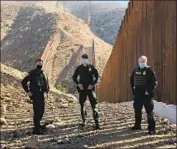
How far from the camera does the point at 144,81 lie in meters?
10.4

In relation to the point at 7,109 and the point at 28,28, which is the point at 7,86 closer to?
the point at 7,109

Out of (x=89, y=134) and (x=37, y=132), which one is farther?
(x=37, y=132)

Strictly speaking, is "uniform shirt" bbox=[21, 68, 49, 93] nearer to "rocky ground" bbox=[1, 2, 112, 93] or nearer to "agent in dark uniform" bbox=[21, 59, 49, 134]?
"agent in dark uniform" bbox=[21, 59, 49, 134]

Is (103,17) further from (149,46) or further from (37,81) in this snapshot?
(37,81)

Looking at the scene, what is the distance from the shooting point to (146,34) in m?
14.4

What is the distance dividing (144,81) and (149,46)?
3.80 meters

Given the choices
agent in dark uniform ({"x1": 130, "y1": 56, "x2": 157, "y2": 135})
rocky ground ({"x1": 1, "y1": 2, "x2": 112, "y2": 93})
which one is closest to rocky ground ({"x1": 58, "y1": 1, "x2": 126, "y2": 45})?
rocky ground ({"x1": 1, "y1": 2, "x2": 112, "y2": 93})

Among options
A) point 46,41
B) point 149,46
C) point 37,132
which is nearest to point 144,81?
point 37,132

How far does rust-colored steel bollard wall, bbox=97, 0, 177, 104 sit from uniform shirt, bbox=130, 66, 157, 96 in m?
1.62

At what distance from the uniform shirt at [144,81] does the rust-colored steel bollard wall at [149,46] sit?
1.62 meters

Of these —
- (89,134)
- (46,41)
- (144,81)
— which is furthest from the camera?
(46,41)

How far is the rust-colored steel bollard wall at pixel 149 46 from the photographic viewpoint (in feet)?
39.9

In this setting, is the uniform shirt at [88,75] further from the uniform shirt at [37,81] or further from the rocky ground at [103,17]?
the rocky ground at [103,17]

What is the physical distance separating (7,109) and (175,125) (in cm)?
829
